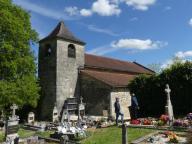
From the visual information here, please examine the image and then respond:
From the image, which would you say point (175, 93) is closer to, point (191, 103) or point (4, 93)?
point (191, 103)

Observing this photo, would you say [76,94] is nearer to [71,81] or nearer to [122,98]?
[71,81]

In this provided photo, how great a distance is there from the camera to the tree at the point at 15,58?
22.9m

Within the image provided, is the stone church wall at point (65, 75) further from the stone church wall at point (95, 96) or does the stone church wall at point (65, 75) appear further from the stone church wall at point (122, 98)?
the stone church wall at point (122, 98)

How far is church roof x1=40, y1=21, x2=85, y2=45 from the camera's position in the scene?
31764 millimetres

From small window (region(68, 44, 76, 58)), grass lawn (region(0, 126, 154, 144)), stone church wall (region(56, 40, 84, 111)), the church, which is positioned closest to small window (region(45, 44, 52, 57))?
the church

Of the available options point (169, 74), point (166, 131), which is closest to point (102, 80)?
point (169, 74)

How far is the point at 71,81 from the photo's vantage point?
3184 cm

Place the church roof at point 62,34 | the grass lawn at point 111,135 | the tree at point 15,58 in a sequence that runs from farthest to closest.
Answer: the church roof at point 62,34, the tree at point 15,58, the grass lawn at point 111,135

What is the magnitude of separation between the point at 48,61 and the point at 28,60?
736 cm

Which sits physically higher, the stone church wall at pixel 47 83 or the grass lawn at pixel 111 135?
the stone church wall at pixel 47 83

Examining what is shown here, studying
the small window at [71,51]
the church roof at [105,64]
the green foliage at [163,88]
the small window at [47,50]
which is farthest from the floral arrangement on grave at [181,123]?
the small window at [47,50]

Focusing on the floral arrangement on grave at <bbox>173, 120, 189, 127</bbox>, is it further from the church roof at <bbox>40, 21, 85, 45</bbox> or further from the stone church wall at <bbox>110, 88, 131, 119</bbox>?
the church roof at <bbox>40, 21, 85, 45</bbox>

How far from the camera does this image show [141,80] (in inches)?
993

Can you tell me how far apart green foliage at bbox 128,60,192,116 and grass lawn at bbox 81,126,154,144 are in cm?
838
